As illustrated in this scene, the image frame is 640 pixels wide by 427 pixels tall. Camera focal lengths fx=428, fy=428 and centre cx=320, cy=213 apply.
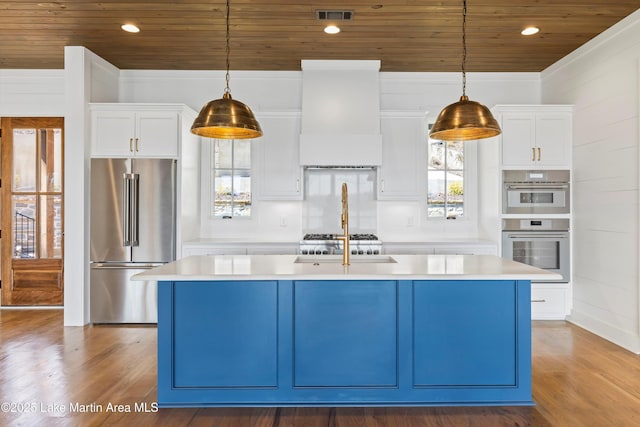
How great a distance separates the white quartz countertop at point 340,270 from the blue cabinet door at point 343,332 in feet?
0.43

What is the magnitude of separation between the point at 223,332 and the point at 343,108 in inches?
119

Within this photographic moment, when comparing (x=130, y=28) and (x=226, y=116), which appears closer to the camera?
(x=226, y=116)

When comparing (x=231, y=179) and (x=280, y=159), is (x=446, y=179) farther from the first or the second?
(x=231, y=179)

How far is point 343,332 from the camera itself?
251cm

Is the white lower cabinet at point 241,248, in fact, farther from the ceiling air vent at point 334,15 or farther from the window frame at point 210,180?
the ceiling air vent at point 334,15

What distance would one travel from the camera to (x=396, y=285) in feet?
8.23

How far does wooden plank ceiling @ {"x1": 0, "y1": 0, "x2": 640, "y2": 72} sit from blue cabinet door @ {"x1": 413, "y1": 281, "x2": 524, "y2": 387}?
235cm

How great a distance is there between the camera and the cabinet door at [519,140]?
4617 mm

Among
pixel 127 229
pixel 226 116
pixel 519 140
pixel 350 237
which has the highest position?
pixel 519 140

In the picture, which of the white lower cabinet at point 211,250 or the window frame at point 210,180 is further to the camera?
the window frame at point 210,180

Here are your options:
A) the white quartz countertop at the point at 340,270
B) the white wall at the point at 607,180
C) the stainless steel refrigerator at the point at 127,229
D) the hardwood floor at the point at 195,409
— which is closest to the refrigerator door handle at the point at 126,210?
the stainless steel refrigerator at the point at 127,229

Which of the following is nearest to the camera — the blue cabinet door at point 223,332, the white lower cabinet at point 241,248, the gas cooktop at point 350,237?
the blue cabinet door at point 223,332

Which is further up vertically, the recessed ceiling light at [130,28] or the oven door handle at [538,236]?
the recessed ceiling light at [130,28]

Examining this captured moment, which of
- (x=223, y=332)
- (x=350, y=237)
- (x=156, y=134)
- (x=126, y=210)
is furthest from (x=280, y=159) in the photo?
(x=223, y=332)
